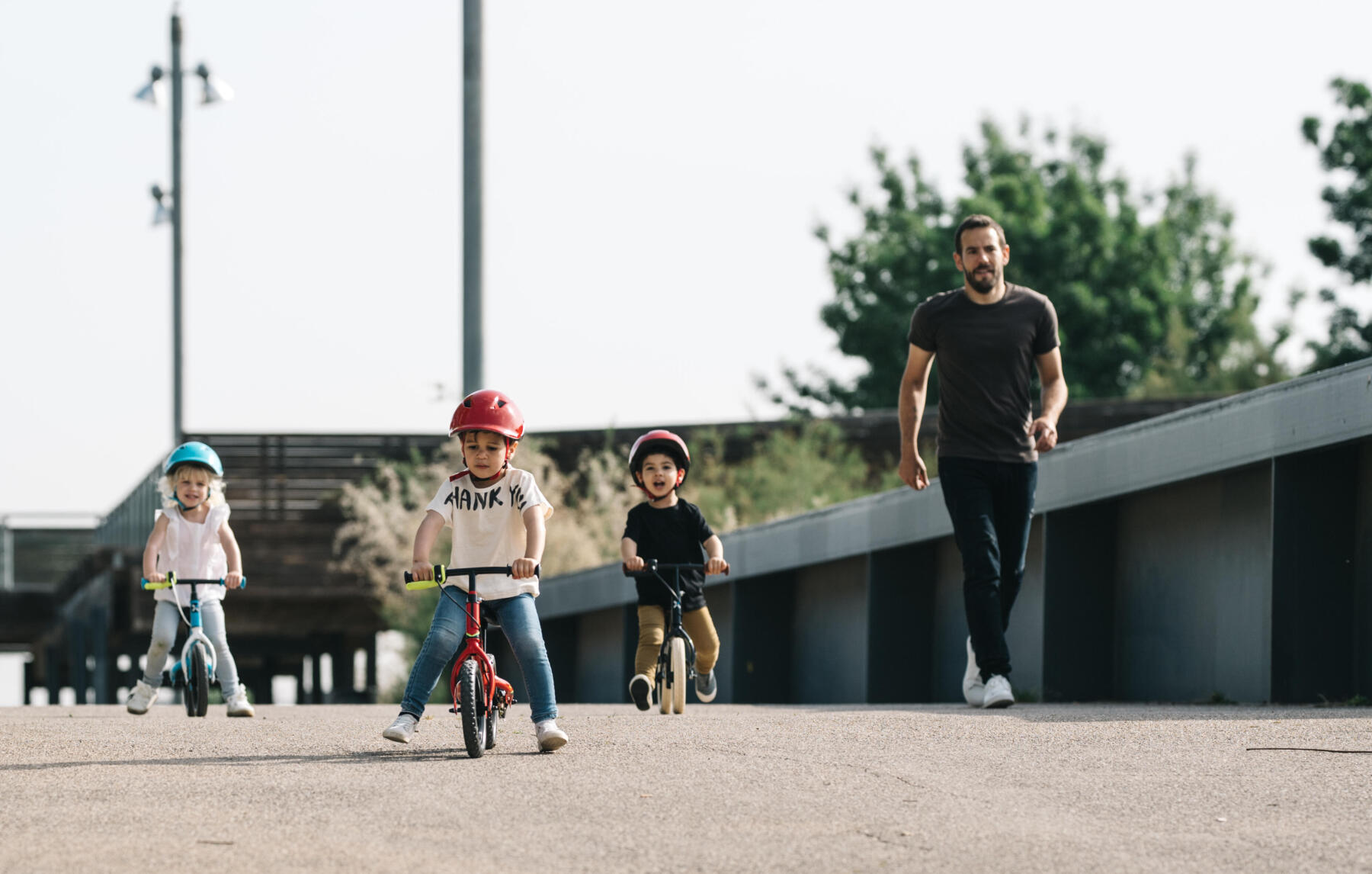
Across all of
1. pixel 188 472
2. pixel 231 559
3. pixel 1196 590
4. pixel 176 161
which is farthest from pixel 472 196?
pixel 176 161

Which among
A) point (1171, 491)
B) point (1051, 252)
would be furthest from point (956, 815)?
point (1051, 252)

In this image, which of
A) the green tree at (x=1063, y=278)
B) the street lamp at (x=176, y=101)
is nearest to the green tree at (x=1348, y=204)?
the green tree at (x=1063, y=278)

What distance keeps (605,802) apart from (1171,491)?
6725mm

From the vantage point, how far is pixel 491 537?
26.2 ft

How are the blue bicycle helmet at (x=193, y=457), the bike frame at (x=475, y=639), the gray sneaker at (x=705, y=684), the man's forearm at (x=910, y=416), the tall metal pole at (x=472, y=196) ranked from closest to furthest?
the bike frame at (x=475, y=639), the man's forearm at (x=910, y=416), the gray sneaker at (x=705, y=684), the blue bicycle helmet at (x=193, y=457), the tall metal pole at (x=472, y=196)

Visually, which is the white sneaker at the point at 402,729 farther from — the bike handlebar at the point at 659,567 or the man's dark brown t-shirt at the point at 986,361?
the man's dark brown t-shirt at the point at 986,361

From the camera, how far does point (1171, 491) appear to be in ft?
40.3

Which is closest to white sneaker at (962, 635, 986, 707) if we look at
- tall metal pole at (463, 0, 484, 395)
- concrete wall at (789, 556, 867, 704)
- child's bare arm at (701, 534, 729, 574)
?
child's bare arm at (701, 534, 729, 574)

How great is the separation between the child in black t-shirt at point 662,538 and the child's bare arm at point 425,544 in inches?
127

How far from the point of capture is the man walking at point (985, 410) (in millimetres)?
10031

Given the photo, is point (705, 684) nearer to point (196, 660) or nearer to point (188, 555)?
point (196, 660)

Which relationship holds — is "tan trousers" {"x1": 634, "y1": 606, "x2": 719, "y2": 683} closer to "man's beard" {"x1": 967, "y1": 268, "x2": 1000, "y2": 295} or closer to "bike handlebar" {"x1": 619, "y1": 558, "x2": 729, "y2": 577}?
"bike handlebar" {"x1": 619, "y1": 558, "x2": 729, "y2": 577}

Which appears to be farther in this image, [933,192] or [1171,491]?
[933,192]

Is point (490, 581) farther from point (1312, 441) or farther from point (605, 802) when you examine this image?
point (1312, 441)
